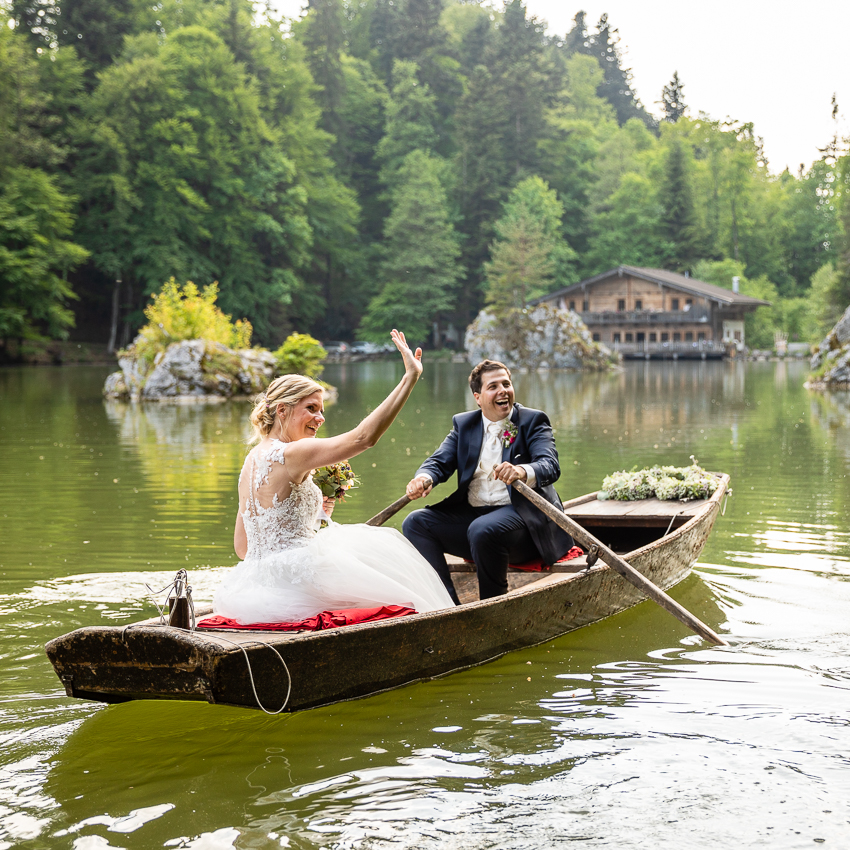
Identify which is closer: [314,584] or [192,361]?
[314,584]

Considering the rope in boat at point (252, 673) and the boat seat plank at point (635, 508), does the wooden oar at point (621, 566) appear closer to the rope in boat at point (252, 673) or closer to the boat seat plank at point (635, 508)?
the boat seat plank at point (635, 508)

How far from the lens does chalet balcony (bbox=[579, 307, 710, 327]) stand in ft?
198

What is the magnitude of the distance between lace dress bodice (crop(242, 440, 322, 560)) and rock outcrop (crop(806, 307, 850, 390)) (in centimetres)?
3172

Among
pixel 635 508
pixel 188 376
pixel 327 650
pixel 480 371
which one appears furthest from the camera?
pixel 188 376

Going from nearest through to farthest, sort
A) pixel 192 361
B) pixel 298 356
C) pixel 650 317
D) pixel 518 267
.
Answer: pixel 192 361 → pixel 298 356 → pixel 518 267 → pixel 650 317

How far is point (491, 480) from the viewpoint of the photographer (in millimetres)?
6996

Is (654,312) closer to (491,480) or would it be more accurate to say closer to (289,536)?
(491,480)

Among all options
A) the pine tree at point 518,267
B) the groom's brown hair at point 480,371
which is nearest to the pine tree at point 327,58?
the pine tree at point 518,267

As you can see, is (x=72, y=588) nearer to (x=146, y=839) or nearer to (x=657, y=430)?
(x=146, y=839)

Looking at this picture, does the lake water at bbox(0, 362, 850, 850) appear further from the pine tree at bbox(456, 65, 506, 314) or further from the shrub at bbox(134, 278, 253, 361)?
the pine tree at bbox(456, 65, 506, 314)

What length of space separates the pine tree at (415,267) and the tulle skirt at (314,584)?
6073 cm

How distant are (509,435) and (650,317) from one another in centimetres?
5572

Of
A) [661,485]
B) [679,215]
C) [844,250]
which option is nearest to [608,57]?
[679,215]

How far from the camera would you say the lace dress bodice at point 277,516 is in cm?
515
